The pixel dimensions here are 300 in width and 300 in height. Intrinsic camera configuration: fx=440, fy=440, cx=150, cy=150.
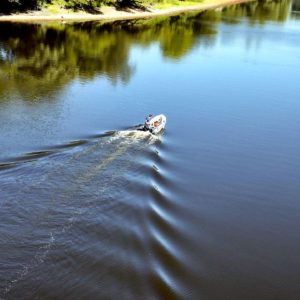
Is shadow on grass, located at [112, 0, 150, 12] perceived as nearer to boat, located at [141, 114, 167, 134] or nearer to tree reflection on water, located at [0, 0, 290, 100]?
tree reflection on water, located at [0, 0, 290, 100]

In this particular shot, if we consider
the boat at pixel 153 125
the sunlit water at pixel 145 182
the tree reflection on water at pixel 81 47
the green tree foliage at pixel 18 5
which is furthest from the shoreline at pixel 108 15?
the boat at pixel 153 125

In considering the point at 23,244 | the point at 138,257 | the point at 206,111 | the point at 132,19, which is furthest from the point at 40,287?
the point at 132,19

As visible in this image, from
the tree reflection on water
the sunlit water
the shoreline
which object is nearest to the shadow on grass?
the shoreline

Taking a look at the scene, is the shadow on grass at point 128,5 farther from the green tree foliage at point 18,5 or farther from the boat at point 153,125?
the boat at point 153,125

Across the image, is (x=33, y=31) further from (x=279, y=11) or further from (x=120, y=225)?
(x=279, y=11)

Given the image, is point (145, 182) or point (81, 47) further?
point (81, 47)

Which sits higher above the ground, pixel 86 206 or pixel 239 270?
pixel 86 206

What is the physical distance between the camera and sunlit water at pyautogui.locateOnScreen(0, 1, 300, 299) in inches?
669

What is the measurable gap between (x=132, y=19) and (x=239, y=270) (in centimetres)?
8153

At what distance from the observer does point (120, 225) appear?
19.5m

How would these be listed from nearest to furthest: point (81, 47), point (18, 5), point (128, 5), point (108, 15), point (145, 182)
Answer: point (145, 182) → point (81, 47) → point (18, 5) → point (108, 15) → point (128, 5)

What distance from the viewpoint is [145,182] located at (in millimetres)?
23422

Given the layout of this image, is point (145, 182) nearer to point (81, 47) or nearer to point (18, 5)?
point (81, 47)

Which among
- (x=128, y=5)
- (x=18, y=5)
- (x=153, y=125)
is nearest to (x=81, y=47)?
(x=18, y=5)
